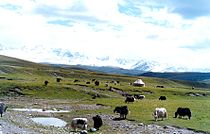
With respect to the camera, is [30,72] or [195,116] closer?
[195,116]

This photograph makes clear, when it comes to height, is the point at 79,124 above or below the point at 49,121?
above

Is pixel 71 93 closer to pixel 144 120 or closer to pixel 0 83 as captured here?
pixel 0 83

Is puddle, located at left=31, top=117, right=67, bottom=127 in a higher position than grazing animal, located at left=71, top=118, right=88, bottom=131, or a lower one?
lower

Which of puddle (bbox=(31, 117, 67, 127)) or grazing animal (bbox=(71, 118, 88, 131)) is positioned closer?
grazing animal (bbox=(71, 118, 88, 131))

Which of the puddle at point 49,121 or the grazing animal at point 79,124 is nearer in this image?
the grazing animal at point 79,124

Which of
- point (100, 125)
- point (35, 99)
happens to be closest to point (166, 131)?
point (100, 125)

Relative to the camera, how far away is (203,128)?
4531cm

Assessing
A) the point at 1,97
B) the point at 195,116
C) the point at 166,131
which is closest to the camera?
the point at 166,131

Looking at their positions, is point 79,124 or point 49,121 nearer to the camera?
point 79,124

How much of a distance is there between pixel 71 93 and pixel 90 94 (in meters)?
4.98

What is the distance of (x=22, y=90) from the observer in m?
95.6

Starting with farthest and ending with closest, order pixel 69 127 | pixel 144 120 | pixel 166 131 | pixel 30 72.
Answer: pixel 30 72, pixel 144 120, pixel 69 127, pixel 166 131

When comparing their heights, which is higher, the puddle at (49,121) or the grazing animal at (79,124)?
the grazing animal at (79,124)

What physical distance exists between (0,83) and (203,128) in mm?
63941
